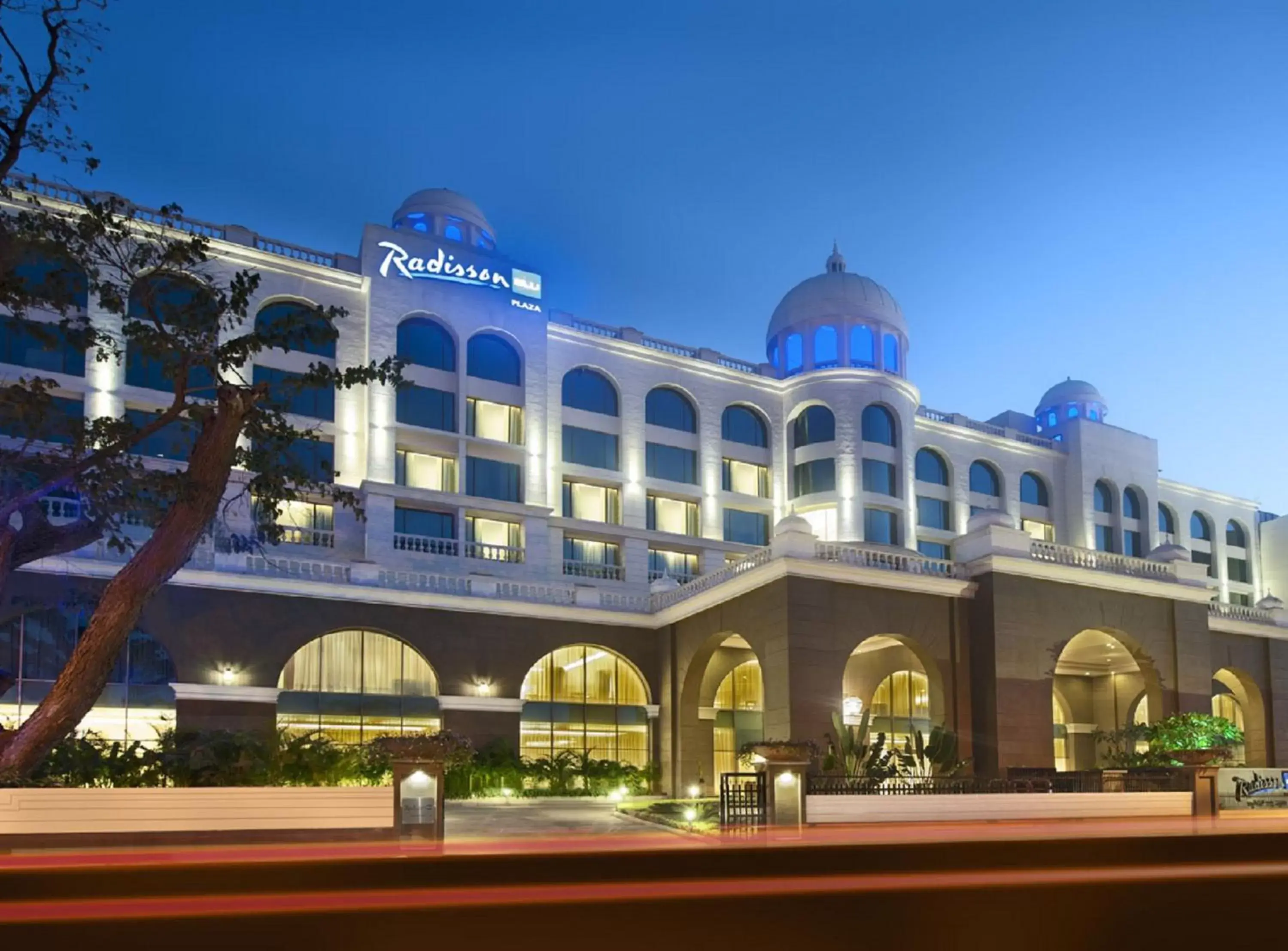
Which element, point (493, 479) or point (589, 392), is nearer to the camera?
point (493, 479)

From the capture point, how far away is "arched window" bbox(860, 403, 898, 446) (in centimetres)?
5094

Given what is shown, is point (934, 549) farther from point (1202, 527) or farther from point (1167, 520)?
point (1202, 527)

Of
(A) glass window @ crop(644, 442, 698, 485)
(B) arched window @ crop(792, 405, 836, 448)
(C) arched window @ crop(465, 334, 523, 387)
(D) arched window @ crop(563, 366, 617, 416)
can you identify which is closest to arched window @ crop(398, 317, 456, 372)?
(C) arched window @ crop(465, 334, 523, 387)

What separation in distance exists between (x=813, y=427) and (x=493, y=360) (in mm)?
14667

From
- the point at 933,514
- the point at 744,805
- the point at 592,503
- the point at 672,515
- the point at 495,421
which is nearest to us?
the point at 744,805

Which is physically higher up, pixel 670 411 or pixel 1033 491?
pixel 670 411

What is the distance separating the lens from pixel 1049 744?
3080 cm

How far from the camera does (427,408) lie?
4331 centimetres

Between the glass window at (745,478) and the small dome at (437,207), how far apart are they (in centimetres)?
1469

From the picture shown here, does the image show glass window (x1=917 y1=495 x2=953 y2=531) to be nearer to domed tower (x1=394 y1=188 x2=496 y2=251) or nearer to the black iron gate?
domed tower (x1=394 y1=188 x2=496 y2=251)

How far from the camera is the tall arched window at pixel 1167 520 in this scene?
207 feet

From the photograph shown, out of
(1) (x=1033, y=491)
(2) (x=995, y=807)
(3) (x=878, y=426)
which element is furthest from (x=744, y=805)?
(1) (x=1033, y=491)

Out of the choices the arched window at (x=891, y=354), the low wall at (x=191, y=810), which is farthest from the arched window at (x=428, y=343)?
the low wall at (x=191, y=810)

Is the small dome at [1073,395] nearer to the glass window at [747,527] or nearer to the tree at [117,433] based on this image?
the glass window at [747,527]
